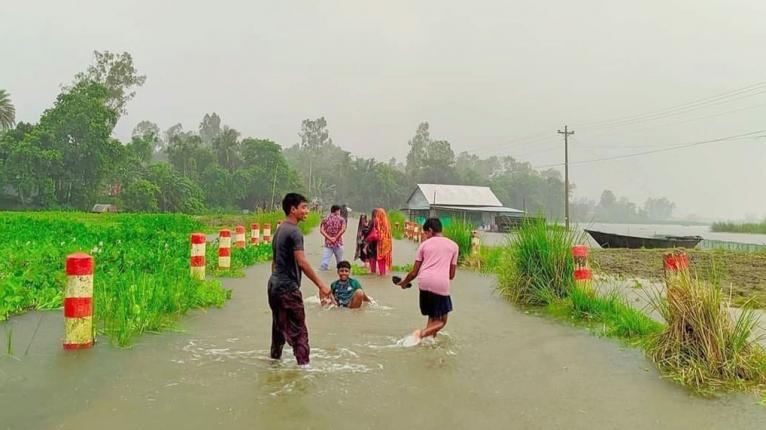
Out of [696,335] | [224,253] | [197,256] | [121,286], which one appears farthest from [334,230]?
[696,335]

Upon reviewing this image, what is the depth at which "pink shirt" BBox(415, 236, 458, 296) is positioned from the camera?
6.12m

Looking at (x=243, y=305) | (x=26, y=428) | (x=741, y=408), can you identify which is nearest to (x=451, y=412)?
(x=741, y=408)

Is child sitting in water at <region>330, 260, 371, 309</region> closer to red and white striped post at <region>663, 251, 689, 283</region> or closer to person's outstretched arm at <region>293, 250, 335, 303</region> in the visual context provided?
person's outstretched arm at <region>293, 250, 335, 303</region>

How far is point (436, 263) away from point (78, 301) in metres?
3.69

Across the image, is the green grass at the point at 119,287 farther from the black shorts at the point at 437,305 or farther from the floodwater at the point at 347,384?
the black shorts at the point at 437,305

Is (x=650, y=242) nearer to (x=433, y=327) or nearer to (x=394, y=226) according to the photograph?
(x=394, y=226)

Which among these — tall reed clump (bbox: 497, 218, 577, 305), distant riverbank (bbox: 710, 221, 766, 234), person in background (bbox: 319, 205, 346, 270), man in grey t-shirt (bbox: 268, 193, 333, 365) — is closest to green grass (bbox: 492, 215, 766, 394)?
tall reed clump (bbox: 497, 218, 577, 305)

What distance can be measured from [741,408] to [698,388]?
19.2 inches

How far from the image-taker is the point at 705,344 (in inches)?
197

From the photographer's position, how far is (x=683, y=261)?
6180 millimetres

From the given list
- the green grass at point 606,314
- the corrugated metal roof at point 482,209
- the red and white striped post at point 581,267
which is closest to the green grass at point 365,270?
the green grass at point 606,314

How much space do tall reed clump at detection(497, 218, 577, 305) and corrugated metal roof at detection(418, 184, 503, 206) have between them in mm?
50096

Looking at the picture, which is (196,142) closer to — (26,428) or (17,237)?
(17,237)

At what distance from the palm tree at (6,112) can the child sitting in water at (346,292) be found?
2476 inches
